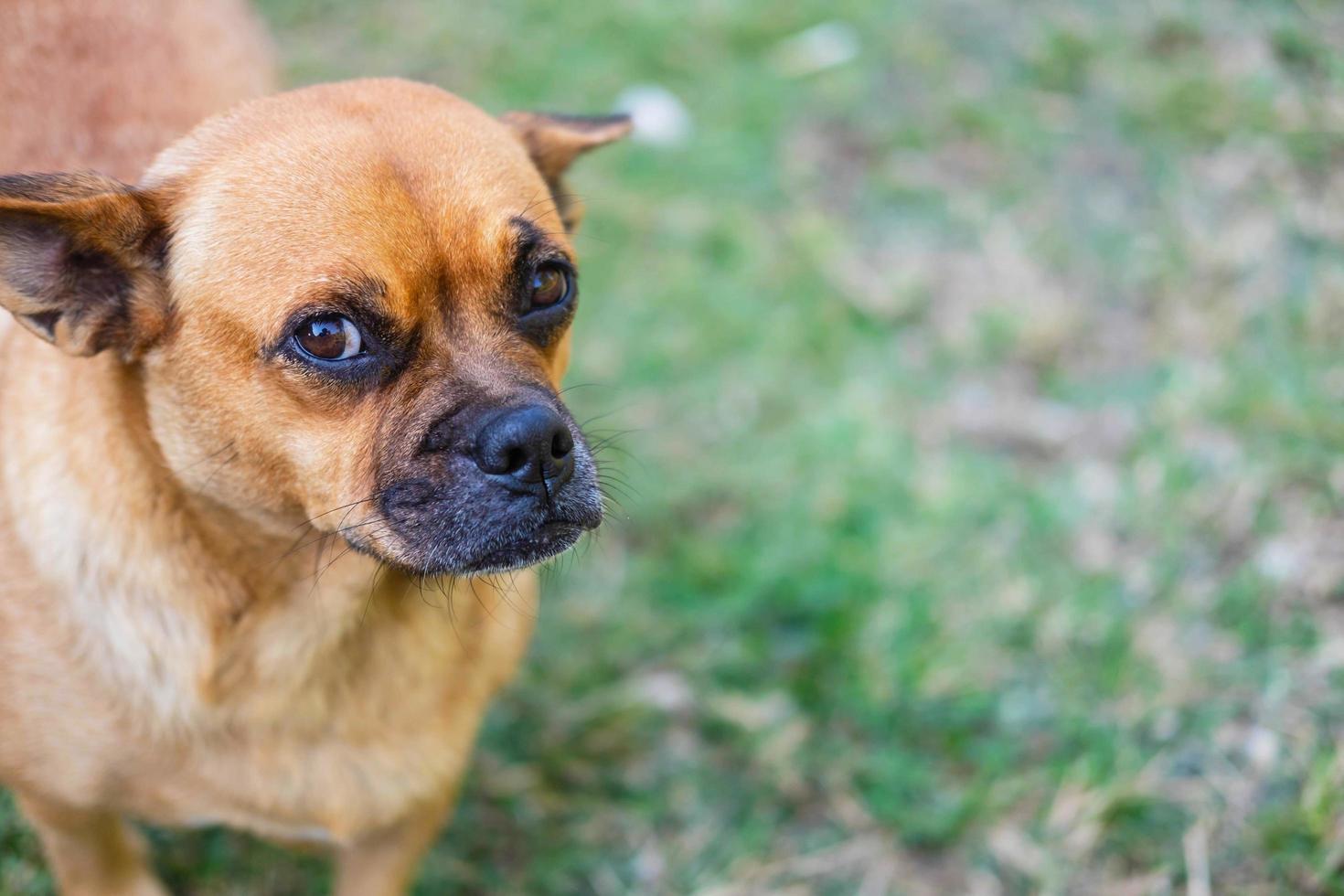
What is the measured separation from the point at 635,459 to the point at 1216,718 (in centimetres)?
225

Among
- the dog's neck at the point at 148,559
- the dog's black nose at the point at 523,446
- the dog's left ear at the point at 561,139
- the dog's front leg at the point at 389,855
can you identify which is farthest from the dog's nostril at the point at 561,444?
the dog's front leg at the point at 389,855

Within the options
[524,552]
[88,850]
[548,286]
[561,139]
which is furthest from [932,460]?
[88,850]

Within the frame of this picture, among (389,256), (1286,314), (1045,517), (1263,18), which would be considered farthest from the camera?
(1263,18)

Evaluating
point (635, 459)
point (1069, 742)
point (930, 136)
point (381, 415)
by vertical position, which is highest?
point (381, 415)

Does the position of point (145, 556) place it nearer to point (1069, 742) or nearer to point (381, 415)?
point (381, 415)

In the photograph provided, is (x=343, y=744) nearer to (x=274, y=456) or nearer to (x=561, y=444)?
(x=274, y=456)

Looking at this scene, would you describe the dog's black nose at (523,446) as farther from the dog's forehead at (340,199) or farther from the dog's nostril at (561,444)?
the dog's forehead at (340,199)

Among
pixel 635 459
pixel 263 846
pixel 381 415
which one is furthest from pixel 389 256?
pixel 635 459

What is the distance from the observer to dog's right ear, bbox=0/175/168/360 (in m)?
2.38

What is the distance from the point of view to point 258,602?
271cm

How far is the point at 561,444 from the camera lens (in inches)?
97.3

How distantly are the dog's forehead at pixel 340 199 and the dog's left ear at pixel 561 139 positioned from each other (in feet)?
1.37

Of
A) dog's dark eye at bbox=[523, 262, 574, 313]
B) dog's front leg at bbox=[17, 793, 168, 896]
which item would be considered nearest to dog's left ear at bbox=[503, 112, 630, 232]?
dog's dark eye at bbox=[523, 262, 574, 313]

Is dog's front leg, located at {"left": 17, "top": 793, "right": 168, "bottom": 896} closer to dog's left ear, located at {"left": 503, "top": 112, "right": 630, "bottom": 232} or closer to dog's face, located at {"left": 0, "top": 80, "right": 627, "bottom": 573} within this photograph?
dog's face, located at {"left": 0, "top": 80, "right": 627, "bottom": 573}
